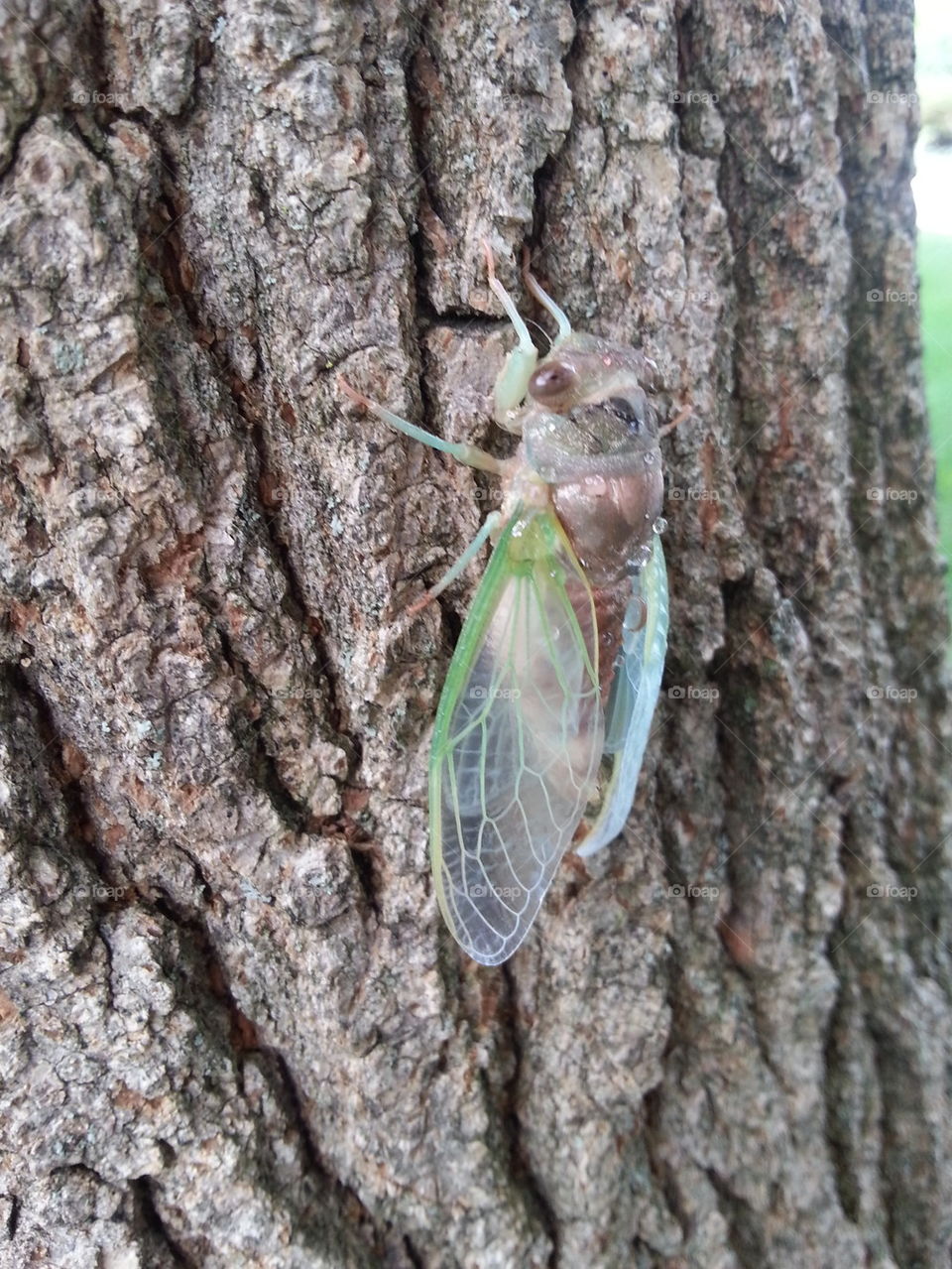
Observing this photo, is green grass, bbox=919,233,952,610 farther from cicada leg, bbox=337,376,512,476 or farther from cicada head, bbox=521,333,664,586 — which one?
cicada leg, bbox=337,376,512,476

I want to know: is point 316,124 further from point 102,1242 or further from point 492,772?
point 102,1242

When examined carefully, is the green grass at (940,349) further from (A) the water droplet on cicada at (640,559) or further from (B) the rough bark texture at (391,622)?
(A) the water droplet on cicada at (640,559)

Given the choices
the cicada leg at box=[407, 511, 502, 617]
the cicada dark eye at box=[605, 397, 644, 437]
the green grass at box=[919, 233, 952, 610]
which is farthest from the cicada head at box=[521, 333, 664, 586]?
the green grass at box=[919, 233, 952, 610]

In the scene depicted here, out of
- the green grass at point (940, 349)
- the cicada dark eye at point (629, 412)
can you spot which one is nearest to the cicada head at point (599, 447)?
the cicada dark eye at point (629, 412)

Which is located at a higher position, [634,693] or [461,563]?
[461,563]

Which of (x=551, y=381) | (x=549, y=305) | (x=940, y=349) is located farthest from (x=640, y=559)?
(x=940, y=349)

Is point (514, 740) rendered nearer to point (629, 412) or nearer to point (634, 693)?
point (634, 693)
